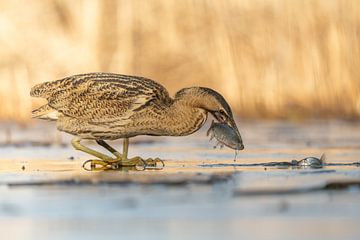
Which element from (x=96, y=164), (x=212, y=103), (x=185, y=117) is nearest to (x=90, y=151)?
(x=96, y=164)

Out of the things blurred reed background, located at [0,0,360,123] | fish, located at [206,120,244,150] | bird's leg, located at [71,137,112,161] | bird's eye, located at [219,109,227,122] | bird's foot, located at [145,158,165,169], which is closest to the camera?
fish, located at [206,120,244,150]

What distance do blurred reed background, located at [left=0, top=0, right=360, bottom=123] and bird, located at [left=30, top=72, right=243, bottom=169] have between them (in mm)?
5729

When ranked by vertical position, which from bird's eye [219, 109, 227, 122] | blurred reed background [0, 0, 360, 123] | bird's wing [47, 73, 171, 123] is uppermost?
blurred reed background [0, 0, 360, 123]

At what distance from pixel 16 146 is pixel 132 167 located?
109 inches

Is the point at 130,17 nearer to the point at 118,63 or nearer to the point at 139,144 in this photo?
the point at 118,63

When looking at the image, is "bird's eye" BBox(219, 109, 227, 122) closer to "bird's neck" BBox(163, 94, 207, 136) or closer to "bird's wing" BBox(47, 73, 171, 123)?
"bird's neck" BBox(163, 94, 207, 136)

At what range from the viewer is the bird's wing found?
9.35 m

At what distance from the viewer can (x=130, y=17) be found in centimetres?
1614

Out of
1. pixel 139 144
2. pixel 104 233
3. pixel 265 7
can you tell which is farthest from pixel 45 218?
pixel 265 7

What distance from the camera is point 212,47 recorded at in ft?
52.1

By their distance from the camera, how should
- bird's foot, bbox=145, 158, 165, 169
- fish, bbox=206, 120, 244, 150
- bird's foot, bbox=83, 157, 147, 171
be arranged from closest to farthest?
fish, bbox=206, 120, 244, 150, bird's foot, bbox=145, 158, 165, 169, bird's foot, bbox=83, 157, 147, 171

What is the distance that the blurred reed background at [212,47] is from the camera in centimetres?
1510

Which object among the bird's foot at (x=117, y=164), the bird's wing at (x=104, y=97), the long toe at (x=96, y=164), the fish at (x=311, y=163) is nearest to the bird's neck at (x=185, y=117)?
the bird's wing at (x=104, y=97)

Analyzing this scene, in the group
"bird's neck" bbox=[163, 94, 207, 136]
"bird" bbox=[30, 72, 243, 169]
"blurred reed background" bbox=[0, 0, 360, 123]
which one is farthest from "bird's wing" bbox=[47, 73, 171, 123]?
"blurred reed background" bbox=[0, 0, 360, 123]
